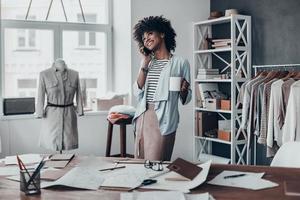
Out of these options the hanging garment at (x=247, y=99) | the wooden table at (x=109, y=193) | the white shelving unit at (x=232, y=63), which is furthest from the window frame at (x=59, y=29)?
the wooden table at (x=109, y=193)

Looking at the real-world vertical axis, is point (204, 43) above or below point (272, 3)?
below

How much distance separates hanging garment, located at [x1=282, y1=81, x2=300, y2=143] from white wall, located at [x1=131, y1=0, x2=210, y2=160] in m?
1.90

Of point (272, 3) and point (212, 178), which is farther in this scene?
A: point (272, 3)

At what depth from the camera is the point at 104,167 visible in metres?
1.92

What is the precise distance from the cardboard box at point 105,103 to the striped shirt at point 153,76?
2347mm

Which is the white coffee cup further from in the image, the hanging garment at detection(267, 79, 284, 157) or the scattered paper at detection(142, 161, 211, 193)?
the hanging garment at detection(267, 79, 284, 157)

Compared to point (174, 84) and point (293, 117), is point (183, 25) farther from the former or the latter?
point (174, 84)

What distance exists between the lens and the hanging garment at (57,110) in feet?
13.4

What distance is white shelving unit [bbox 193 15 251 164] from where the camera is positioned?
4723 mm

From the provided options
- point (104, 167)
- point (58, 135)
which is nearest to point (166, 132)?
point (104, 167)

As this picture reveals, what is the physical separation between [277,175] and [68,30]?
13.1 ft

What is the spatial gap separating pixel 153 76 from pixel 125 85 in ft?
8.06

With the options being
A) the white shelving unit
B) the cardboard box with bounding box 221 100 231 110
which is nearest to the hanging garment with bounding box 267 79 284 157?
the white shelving unit

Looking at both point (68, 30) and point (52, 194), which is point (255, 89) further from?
point (52, 194)
